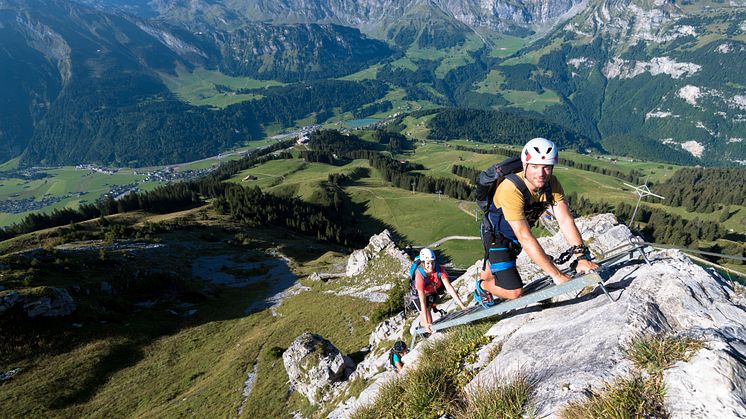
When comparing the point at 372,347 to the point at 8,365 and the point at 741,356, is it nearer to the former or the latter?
the point at 741,356

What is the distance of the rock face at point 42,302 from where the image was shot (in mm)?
40281

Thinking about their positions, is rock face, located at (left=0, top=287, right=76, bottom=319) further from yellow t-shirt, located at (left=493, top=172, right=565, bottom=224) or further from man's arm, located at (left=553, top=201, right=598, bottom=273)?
man's arm, located at (left=553, top=201, right=598, bottom=273)

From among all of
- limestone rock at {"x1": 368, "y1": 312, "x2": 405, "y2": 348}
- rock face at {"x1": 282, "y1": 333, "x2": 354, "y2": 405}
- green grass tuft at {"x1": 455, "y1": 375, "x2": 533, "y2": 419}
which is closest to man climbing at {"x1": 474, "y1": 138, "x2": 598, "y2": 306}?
green grass tuft at {"x1": 455, "y1": 375, "x2": 533, "y2": 419}

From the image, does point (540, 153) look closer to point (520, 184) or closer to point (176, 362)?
point (520, 184)

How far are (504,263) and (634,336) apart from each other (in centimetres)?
403

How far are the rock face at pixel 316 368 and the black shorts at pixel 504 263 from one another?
74.7 ft

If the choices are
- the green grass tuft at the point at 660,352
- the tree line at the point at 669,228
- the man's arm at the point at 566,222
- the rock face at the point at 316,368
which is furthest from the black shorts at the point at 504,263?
the tree line at the point at 669,228

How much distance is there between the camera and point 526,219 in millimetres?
8898

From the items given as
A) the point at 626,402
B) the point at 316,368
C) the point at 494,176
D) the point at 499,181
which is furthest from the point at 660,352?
the point at 316,368

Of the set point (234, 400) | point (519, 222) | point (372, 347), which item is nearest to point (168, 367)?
point (234, 400)

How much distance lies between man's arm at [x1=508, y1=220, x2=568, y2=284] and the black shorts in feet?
5.23

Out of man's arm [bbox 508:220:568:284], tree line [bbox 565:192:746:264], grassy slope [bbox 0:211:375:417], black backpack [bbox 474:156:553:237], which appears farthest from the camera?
tree line [bbox 565:192:746:264]

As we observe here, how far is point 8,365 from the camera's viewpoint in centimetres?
3581

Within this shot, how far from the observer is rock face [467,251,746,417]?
4848 mm
